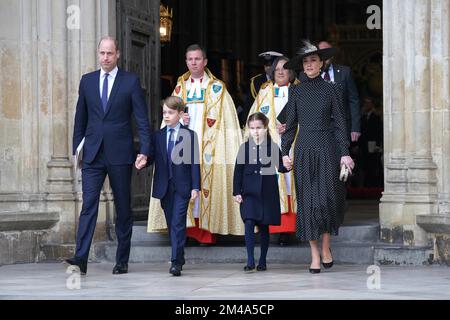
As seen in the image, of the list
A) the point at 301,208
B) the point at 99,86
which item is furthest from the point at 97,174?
the point at 301,208

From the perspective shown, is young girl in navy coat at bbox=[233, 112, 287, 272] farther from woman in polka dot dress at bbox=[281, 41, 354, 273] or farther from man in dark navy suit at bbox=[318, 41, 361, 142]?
man in dark navy suit at bbox=[318, 41, 361, 142]

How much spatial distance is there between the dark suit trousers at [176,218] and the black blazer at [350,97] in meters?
2.04

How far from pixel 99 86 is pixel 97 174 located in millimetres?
818

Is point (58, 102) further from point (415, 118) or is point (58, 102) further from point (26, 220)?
point (415, 118)

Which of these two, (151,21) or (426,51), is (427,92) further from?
(151,21)

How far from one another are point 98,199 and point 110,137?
0.58m

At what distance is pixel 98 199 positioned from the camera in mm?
12062

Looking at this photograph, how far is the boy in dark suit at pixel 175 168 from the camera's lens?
12180mm

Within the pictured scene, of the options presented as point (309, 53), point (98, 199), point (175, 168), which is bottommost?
point (98, 199)

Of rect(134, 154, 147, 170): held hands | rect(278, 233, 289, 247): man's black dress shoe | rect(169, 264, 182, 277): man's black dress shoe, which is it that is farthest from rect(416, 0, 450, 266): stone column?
rect(134, 154, 147, 170): held hands

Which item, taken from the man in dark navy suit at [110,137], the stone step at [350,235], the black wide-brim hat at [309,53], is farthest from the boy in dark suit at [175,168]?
the stone step at [350,235]

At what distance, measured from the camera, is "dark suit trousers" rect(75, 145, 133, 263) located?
12.0m

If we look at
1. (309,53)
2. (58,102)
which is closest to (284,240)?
(309,53)

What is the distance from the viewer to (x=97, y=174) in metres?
12.1
